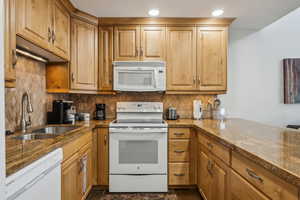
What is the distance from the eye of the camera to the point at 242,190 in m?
1.29

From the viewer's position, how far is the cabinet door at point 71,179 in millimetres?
1569

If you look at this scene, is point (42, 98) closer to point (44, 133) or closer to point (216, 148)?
point (44, 133)

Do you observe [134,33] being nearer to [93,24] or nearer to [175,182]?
[93,24]

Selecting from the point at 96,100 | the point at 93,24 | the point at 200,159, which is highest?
the point at 93,24

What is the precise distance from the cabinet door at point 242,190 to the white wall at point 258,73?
200 centimetres

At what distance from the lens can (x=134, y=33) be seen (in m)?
2.87

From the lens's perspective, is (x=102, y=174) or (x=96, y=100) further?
(x=96, y=100)

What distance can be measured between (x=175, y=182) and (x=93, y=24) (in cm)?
234

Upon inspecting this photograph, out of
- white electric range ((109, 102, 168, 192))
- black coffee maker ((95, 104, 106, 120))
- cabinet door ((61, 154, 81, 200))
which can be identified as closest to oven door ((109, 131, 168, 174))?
white electric range ((109, 102, 168, 192))

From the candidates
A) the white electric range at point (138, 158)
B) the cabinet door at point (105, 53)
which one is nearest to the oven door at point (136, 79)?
the cabinet door at point (105, 53)

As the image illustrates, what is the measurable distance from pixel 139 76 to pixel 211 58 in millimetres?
1034

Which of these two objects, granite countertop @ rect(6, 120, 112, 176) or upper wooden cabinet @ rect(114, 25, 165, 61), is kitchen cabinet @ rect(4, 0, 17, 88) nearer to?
granite countertop @ rect(6, 120, 112, 176)

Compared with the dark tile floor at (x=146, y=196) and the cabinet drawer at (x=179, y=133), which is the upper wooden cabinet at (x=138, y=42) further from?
the dark tile floor at (x=146, y=196)

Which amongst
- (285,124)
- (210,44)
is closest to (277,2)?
(210,44)
